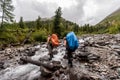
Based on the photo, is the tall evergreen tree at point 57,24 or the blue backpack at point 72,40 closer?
the blue backpack at point 72,40

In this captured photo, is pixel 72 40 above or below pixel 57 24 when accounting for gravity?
below

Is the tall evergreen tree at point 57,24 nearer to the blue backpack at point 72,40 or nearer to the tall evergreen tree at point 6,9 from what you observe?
the tall evergreen tree at point 6,9

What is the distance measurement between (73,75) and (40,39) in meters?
48.5

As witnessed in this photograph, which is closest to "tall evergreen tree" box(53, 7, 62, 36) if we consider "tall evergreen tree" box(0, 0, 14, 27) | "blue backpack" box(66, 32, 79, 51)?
"tall evergreen tree" box(0, 0, 14, 27)

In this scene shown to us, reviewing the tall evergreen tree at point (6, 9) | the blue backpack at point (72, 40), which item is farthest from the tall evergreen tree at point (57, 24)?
the blue backpack at point (72, 40)

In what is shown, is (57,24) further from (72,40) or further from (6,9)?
(72,40)

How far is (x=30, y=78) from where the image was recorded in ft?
52.5

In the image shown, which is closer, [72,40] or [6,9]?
[72,40]

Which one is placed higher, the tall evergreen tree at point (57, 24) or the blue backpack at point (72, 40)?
the tall evergreen tree at point (57, 24)

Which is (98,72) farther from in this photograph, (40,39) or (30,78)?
(40,39)

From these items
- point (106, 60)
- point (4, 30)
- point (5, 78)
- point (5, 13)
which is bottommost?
point (5, 78)

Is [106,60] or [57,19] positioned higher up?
[57,19]

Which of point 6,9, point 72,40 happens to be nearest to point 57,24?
point 6,9

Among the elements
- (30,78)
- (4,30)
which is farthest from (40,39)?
(30,78)
